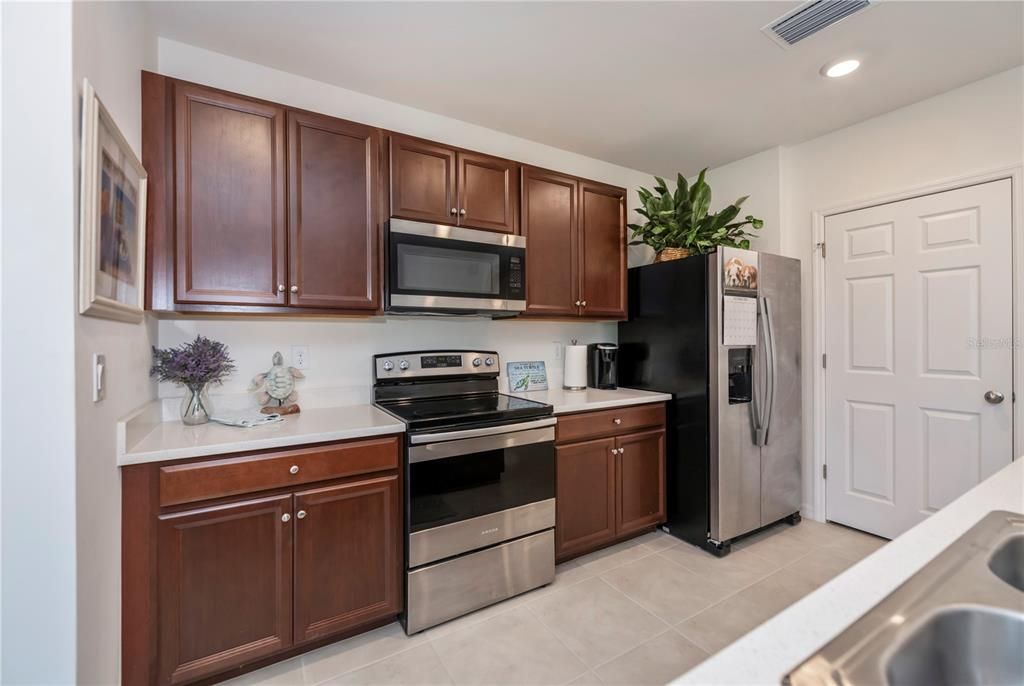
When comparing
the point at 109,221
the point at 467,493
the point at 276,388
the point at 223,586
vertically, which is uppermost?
the point at 109,221

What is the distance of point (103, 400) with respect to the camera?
125 centimetres

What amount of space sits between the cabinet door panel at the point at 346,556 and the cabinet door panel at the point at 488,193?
139 centimetres

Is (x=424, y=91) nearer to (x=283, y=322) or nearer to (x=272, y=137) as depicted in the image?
(x=272, y=137)

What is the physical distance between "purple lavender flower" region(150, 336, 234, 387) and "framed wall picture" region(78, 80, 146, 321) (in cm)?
24

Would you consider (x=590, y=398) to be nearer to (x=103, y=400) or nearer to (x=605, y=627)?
(x=605, y=627)

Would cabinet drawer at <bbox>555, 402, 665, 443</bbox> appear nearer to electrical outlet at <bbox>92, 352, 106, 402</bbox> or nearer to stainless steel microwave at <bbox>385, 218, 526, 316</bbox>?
stainless steel microwave at <bbox>385, 218, 526, 316</bbox>

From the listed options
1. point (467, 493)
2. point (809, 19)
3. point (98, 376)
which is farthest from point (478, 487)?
point (809, 19)

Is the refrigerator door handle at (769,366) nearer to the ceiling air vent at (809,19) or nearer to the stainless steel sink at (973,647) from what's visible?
the ceiling air vent at (809,19)

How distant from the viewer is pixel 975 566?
778 millimetres

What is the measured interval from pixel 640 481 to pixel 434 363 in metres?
1.43

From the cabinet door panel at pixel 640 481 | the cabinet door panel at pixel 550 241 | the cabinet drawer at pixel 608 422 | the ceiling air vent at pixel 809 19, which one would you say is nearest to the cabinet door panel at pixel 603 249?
the cabinet door panel at pixel 550 241

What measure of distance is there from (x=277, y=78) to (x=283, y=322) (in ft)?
3.99

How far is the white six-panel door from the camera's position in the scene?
2305 millimetres

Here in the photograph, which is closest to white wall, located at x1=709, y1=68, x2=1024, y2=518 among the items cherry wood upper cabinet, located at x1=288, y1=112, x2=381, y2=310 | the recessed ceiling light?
the recessed ceiling light
